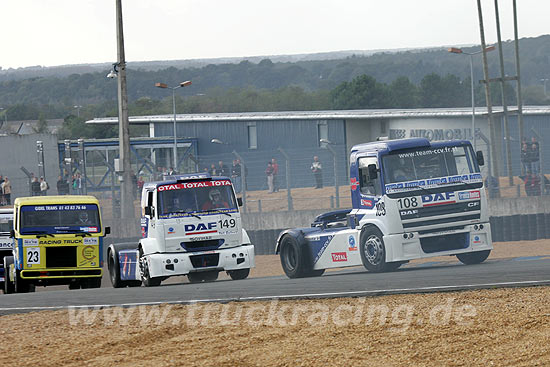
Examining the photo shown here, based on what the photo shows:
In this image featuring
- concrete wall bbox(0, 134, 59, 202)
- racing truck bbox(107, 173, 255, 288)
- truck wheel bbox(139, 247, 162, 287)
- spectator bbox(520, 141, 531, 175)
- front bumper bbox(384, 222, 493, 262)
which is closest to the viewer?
front bumper bbox(384, 222, 493, 262)

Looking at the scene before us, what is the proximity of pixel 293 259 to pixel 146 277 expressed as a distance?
2.85m

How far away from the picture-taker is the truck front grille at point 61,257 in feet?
61.9

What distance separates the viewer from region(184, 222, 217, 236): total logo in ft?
57.0

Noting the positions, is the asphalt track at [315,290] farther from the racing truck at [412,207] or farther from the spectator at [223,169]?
the spectator at [223,169]

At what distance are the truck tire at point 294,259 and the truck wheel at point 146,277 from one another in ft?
8.20

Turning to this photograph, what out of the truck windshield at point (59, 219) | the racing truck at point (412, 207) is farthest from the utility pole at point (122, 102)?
the racing truck at point (412, 207)

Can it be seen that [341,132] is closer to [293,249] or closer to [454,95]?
[293,249]

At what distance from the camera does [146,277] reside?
17516 millimetres

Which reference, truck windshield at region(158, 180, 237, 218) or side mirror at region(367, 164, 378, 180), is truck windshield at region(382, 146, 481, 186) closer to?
side mirror at region(367, 164, 378, 180)

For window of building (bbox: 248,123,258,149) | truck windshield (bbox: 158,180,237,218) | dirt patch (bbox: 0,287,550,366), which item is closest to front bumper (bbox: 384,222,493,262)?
truck windshield (bbox: 158,180,237,218)

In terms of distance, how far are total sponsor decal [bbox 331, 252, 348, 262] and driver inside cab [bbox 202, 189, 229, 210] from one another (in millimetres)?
2295

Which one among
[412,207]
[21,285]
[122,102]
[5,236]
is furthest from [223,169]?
[412,207]

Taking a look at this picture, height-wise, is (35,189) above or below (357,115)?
below

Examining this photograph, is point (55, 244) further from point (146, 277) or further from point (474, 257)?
point (474, 257)
